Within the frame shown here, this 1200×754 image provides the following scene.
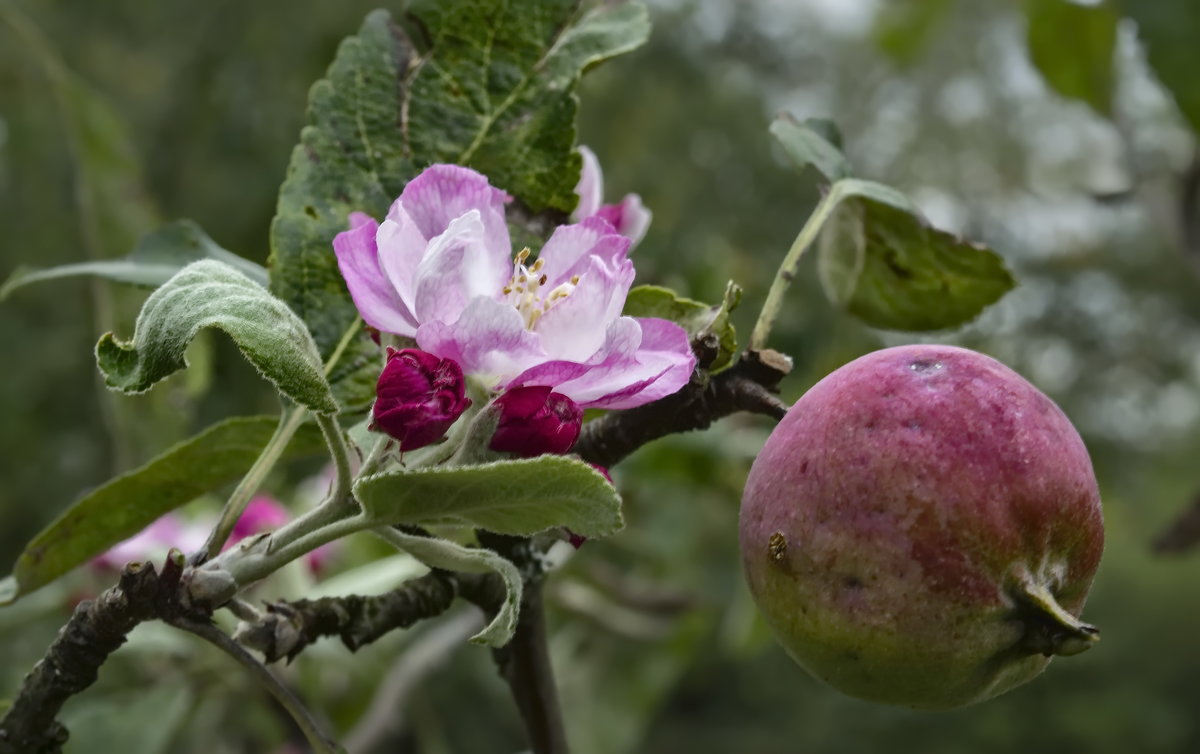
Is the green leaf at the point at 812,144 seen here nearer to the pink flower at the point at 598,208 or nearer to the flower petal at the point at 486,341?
the pink flower at the point at 598,208

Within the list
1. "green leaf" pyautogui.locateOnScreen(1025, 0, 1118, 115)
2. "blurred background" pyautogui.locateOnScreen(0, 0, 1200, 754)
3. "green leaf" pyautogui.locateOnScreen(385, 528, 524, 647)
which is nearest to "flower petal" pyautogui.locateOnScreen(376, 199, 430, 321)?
"green leaf" pyautogui.locateOnScreen(385, 528, 524, 647)

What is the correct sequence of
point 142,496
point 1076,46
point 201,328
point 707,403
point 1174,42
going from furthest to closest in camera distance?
point 1076,46, point 1174,42, point 142,496, point 707,403, point 201,328

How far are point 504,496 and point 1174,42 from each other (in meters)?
1.05

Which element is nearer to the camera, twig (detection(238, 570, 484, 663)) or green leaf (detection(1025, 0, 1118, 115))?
twig (detection(238, 570, 484, 663))

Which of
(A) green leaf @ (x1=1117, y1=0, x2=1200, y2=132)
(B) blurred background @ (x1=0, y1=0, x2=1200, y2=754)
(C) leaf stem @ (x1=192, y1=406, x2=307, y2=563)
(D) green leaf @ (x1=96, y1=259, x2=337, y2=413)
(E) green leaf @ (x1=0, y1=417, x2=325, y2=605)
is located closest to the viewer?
(D) green leaf @ (x1=96, y1=259, x2=337, y2=413)

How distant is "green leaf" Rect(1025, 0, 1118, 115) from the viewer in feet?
5.19

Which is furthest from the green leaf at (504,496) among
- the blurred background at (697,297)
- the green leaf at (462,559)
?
the blurred background at (697,297)

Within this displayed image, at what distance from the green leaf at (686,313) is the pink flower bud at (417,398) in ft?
0.41

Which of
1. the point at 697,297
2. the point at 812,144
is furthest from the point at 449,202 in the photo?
the point at 697,297

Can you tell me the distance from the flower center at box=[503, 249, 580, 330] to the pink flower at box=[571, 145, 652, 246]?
0.27 ft

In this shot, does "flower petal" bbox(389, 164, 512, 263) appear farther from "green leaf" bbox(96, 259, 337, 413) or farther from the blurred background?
the blurred background

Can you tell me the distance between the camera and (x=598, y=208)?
788mm

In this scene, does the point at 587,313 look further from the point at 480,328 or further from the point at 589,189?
the point at 589,189

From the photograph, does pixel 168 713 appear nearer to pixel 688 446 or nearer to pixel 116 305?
pixel 116 305
